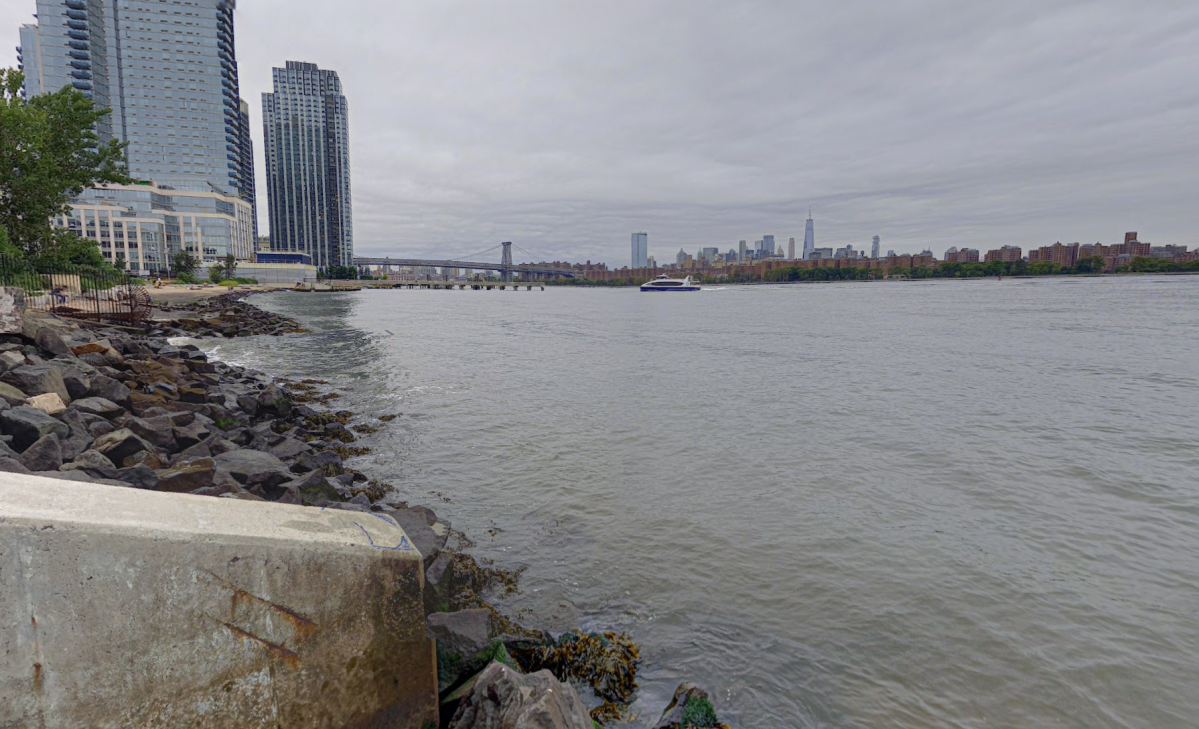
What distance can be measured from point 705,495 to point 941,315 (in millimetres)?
57010

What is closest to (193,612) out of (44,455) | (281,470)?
(44,455)

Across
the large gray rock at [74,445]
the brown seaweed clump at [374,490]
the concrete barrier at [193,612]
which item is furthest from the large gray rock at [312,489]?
the concrete barrier at [193,612]

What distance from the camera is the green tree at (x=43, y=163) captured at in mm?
28609

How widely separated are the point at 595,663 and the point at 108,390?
10382 mm

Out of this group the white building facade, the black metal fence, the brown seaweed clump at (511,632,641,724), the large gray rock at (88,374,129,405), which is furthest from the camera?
the white building facade

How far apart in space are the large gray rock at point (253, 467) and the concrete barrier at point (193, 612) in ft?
16.5

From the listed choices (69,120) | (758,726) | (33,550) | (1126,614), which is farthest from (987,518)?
(69,120)

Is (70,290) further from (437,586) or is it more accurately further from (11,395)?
(437,586)

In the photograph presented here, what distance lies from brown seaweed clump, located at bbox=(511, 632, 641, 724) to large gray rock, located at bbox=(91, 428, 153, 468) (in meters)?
5.72

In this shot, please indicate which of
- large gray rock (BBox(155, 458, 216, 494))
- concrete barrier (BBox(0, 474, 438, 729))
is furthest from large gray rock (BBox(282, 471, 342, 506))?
concrete barrier (BBox(0, 474, 438, 729))

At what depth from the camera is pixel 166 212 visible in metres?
138

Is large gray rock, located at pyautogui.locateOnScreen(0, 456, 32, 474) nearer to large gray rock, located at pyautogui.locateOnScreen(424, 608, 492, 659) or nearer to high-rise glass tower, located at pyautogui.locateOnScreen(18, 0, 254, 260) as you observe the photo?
large gray rock, located at pyautogui.locateOnScreen(424, 608, 492, 659)

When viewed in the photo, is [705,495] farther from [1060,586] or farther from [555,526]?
[1060,586]

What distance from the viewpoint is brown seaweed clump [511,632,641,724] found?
5168 mm
